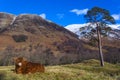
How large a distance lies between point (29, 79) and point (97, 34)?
112ft

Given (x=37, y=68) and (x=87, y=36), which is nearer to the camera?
(x=37, y=68)

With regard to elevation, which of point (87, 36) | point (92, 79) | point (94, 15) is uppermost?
point (94, 15)

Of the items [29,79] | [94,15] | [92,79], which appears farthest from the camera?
[94,15]

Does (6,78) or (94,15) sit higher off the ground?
(94,15)

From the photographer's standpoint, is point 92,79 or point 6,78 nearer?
point 6,78

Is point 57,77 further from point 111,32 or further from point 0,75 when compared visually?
point 111,32

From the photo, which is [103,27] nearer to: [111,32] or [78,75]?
[111,32]

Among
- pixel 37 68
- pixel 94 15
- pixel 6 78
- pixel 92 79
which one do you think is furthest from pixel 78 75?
pixel 94 15

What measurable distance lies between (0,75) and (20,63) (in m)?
2.83

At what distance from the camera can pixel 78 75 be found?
1165 inches

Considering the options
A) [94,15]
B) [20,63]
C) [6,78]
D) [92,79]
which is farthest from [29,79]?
[94,15]

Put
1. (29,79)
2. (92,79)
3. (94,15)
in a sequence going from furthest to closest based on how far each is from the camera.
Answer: (94,15), (92,79), (29,79)

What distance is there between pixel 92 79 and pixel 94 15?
102ft

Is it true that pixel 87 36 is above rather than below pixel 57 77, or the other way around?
above
